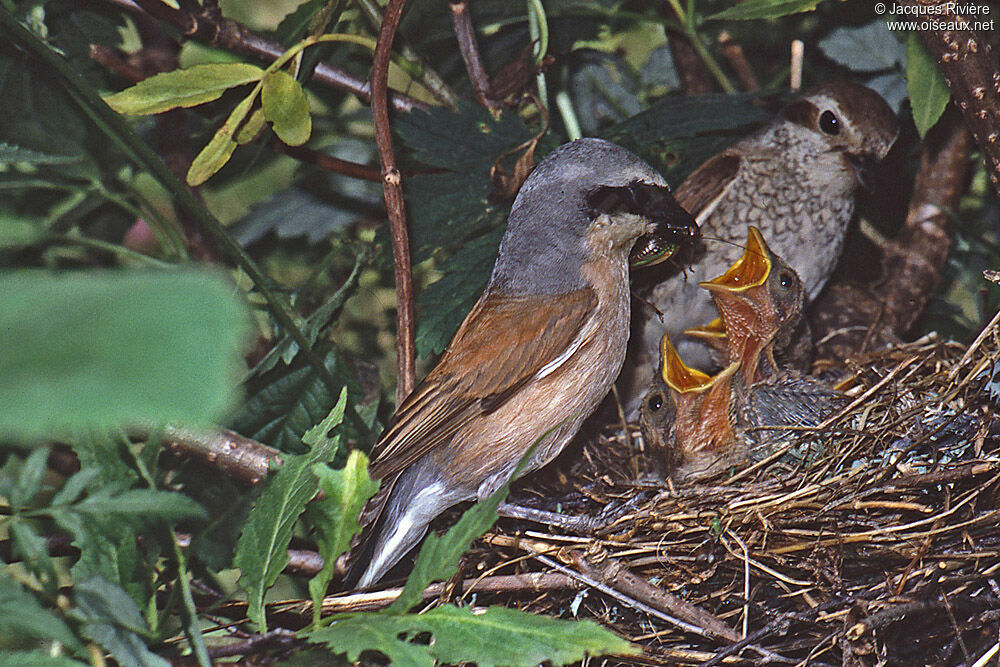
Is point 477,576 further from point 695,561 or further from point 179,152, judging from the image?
point 179,152

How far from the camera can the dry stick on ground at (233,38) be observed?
1877 mm

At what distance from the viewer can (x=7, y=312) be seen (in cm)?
47

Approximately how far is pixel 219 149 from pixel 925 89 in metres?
1.56

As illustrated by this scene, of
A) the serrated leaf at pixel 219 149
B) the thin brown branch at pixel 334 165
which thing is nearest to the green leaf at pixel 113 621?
the serrated leaf at pixel 219 149

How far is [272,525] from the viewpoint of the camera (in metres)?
1.13

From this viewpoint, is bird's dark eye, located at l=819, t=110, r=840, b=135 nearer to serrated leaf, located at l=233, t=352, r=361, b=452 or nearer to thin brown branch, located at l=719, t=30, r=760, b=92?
thin brown branch, located at l=719, t=30, r=760, b=92

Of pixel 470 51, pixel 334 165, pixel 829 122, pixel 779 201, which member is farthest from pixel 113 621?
pixel 829 122

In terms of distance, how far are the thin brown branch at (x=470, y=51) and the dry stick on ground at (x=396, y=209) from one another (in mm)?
288

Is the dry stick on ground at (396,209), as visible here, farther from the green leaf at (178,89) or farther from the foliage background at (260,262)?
the green leaf at (178,89)

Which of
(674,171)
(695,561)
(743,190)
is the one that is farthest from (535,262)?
(743,190)

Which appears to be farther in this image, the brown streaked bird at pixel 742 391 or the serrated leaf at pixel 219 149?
the brown streaked bird at pixel 742 391

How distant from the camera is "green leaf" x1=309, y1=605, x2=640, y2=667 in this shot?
0.96 metres

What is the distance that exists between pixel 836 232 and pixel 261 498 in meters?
2.02

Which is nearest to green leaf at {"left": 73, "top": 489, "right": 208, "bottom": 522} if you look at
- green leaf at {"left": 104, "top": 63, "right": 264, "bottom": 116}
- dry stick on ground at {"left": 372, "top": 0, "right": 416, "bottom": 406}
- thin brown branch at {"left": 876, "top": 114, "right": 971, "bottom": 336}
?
dry stick on ground at {"left": 372, "top": 0, "right": 416, "bottom": 406}
